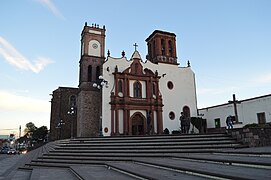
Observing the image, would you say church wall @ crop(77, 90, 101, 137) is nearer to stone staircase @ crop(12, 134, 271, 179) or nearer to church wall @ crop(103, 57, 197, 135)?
church wall @ crop(103, 57, 197, 135)

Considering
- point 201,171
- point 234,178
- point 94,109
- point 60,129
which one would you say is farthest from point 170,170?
point 60,129

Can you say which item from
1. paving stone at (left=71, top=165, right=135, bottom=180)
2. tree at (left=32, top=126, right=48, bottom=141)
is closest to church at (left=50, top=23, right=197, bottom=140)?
paving stone at (left=71, top=165, right=135, bottom=180)

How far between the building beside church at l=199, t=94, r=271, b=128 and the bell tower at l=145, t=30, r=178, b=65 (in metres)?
7.98

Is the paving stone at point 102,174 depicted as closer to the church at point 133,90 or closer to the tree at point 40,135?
the church at point 133,90

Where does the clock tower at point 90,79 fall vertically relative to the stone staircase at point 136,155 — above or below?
above

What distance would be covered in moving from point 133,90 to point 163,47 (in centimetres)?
805

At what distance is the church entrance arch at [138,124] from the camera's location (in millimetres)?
24688

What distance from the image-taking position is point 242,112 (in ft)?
75.3

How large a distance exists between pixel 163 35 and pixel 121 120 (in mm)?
13023

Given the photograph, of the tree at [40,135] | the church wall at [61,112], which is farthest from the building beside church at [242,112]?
the tree at [40,135]

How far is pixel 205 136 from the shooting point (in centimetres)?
1173

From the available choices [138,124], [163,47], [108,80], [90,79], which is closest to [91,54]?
[90,79]

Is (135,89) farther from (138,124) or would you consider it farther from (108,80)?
(138,124)

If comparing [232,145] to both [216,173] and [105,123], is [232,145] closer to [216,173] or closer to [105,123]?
[216,173]
